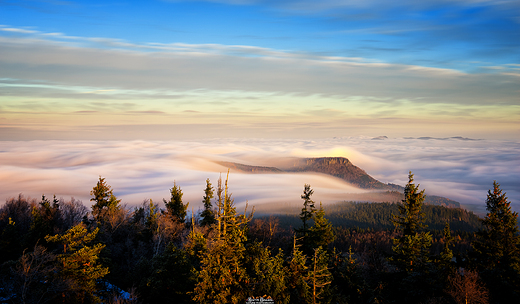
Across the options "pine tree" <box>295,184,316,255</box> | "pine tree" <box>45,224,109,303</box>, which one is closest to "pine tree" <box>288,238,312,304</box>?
"pine tree" <box>295,184,316,255</box>

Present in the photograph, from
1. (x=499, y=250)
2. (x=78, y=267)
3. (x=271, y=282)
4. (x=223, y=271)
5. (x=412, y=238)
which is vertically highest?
(x=412, y=238)

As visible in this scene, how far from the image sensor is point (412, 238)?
1048 inches

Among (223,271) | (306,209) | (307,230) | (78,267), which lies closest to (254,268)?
(223,271)

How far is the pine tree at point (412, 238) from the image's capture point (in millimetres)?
26625

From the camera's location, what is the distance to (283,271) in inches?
904

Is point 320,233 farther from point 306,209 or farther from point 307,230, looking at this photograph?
point 306,209

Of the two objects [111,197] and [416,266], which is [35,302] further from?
[111,197]

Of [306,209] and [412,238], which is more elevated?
[306,209]

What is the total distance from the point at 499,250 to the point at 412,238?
337 inches

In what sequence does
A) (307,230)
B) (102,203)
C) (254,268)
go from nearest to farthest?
1. (254,268)
2. (307,230)
3. (102,203)

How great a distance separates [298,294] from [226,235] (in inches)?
308

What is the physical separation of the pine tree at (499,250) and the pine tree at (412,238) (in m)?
6.09

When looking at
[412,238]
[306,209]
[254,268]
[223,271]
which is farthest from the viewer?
[306,209]

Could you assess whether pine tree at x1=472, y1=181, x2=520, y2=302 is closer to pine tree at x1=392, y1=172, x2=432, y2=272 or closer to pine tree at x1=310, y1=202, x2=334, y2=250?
pine tree at x1=392, y1=172, x2=432, y2=272
